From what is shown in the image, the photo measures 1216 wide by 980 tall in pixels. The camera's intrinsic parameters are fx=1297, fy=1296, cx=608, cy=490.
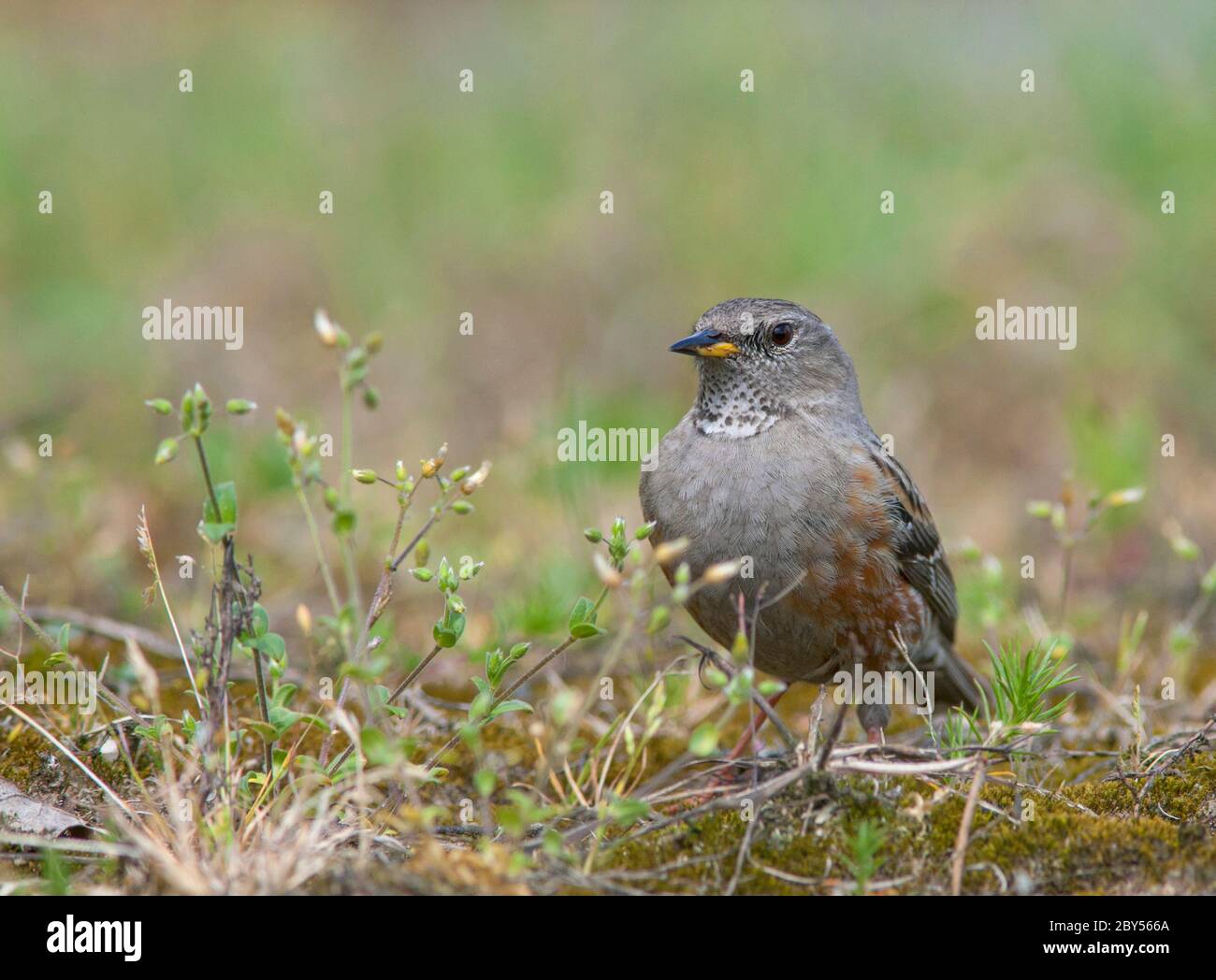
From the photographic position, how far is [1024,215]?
1060cm

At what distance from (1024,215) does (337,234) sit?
6134mm

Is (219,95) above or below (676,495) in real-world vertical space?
above

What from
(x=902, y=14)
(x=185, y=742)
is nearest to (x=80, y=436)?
(x=185, y=742)

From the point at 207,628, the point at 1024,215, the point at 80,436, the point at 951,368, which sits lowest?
the point at 207,628

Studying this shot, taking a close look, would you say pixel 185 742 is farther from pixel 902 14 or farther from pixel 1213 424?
pixel 902 14

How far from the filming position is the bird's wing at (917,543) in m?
5.75

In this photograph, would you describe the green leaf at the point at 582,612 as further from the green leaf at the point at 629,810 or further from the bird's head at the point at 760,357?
the bird's head at the point at 760,357

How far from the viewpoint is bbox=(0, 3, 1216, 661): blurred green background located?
27.4ft

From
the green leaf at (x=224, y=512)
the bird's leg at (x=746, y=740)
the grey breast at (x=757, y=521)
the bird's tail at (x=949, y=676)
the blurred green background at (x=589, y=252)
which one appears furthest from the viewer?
the blurred green background at (x=589, y=252)

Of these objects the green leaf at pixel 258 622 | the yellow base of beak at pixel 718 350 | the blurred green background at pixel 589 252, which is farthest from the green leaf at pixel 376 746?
the blurred green background at pixel 589 252

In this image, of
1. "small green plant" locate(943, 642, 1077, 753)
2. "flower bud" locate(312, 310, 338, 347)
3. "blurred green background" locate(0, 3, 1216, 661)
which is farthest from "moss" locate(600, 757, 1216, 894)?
"blurred green background" locate(0, 3, 1216, 661)

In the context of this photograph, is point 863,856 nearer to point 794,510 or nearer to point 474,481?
point 474,481

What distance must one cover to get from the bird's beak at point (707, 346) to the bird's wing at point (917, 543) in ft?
2.65

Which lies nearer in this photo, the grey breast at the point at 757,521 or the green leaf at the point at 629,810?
the green leaf at the point at 629,810
